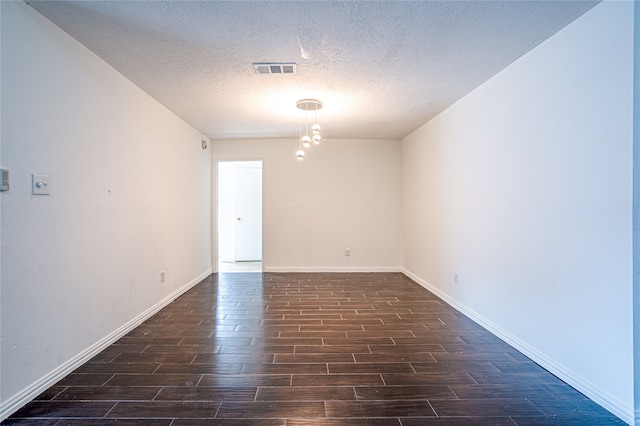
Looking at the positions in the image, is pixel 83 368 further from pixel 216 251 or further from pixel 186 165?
pixel 216 251

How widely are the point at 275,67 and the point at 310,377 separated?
241 cm

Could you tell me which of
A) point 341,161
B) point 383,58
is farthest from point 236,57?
point 341,161

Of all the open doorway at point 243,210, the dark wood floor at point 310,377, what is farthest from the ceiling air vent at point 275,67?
the open doorway at point 243,210

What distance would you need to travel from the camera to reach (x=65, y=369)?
2.07m

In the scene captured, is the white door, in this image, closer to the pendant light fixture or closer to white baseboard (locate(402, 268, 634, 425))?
the pendant light fixture

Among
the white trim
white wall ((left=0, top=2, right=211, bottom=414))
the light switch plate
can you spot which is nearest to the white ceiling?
white wall ((left=0, top=2, right=211, bottom=414))

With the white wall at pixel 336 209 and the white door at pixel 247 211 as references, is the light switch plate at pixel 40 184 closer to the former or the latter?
the white wall at pixel 336 209

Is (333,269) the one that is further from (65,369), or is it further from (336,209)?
(65,369)

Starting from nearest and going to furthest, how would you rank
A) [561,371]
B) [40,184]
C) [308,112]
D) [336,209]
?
[40,184] < [561,371] < [308,112] < [336,209]

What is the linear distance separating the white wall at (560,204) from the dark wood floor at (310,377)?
0.89 ft

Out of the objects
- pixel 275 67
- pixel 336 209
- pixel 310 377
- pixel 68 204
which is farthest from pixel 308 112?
pixel 310 377

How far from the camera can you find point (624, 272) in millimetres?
1669

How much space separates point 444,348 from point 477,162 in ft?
5.82

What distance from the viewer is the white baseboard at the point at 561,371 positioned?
1687mm
